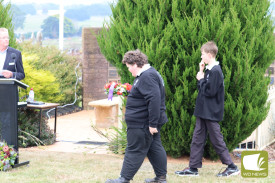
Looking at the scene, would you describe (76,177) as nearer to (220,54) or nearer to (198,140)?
(198,140)

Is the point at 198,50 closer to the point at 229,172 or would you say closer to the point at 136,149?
the point at 229,172

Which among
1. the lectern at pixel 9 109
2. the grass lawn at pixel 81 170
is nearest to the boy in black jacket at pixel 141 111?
the grass lawn at pixel 81 170

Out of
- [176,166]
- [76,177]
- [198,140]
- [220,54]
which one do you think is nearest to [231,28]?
[220,54]

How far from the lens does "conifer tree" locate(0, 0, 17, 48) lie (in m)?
7.60

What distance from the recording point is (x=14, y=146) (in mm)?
5727

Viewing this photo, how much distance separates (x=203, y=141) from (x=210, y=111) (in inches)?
17.8

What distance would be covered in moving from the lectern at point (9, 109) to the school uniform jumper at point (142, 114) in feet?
5.93

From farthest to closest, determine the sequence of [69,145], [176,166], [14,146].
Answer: [69,145]
[176,166]
[14,146]

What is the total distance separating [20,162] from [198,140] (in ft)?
9.14

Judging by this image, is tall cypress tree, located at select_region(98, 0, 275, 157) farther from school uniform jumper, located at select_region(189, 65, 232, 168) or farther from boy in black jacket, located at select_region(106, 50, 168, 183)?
boy in black jacket, located at select_region(106, 50, 168, 183)

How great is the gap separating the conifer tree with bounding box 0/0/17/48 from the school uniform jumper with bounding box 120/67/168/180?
13.0ft

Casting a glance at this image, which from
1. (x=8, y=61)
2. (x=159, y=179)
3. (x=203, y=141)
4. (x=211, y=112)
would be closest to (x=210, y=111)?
(x=211, y=112)

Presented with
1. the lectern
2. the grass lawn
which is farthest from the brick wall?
the lectern

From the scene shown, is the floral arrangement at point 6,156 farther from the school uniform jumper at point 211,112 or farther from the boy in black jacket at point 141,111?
the school uniform jumper at point 211,112
